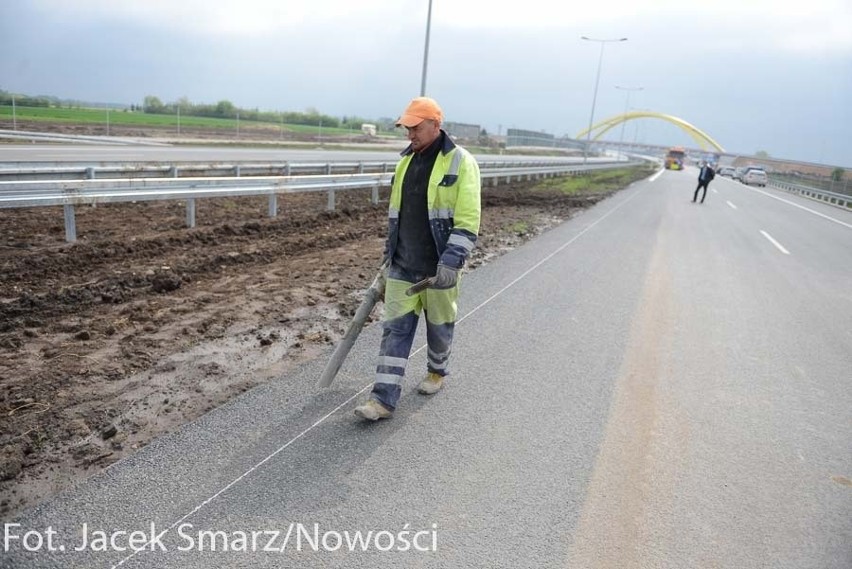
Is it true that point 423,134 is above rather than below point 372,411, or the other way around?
above

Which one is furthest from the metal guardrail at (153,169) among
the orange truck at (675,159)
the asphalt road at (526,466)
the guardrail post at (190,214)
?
the orange truck at (675,159)

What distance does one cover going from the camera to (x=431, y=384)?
4.47 meters

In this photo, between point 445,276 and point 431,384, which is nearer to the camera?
point 445,276

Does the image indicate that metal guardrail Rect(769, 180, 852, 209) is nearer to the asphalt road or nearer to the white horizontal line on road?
the white horizontal line on road

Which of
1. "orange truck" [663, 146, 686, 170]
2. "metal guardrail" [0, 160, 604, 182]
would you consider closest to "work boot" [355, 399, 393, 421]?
"metal guardrail" [0, 160, 604, 182]

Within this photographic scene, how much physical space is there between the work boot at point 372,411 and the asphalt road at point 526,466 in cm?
6

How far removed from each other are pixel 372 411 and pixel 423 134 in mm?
1803

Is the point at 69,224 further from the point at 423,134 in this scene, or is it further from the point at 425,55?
the point at 425,55

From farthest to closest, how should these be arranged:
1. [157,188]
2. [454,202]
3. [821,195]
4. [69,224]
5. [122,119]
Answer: [821,195], [122,119], [157,188], [69,224], [454,202]


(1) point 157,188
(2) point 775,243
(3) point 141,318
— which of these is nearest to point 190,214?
(1) point 157,188

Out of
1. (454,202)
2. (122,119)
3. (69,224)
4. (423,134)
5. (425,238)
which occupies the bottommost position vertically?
(69,224)

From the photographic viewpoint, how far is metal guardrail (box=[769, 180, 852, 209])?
29981mm

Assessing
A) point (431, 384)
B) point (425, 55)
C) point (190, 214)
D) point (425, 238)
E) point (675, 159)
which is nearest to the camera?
point (425, 238)

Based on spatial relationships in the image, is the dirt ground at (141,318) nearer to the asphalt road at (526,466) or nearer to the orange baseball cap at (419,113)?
the asphalt road at (526,466)
